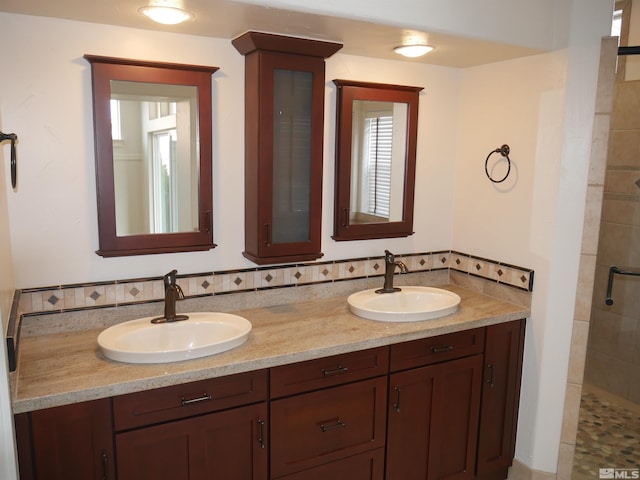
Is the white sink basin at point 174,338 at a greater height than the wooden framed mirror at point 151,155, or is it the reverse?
the wooden framed mirror at point 151,155

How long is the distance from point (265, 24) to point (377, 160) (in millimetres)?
915

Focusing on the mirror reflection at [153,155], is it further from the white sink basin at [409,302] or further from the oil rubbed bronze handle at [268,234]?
the white sink basin at [409,302]

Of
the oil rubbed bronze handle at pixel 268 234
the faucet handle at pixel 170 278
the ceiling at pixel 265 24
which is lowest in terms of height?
the faucet handle at pixel 170 278

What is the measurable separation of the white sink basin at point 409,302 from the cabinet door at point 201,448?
2.26 ft

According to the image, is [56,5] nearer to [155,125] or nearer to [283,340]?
[155,125]

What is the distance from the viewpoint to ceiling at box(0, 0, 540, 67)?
1.71m

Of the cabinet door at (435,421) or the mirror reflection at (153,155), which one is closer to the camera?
the mirror reflection at (153,155)

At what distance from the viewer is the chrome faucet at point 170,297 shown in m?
2.01

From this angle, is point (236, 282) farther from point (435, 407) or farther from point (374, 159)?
point (435, 407)

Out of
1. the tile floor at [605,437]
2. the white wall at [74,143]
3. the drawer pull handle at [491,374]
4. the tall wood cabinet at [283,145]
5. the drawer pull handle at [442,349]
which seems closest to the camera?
the white wall at [74,143]

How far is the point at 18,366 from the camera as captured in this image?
168cm

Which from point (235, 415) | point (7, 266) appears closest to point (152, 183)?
point (7, 266)

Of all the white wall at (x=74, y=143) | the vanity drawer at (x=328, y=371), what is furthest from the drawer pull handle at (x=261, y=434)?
the white wall at (x=74, y=143)

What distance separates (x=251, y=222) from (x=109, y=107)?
2.36 feet
